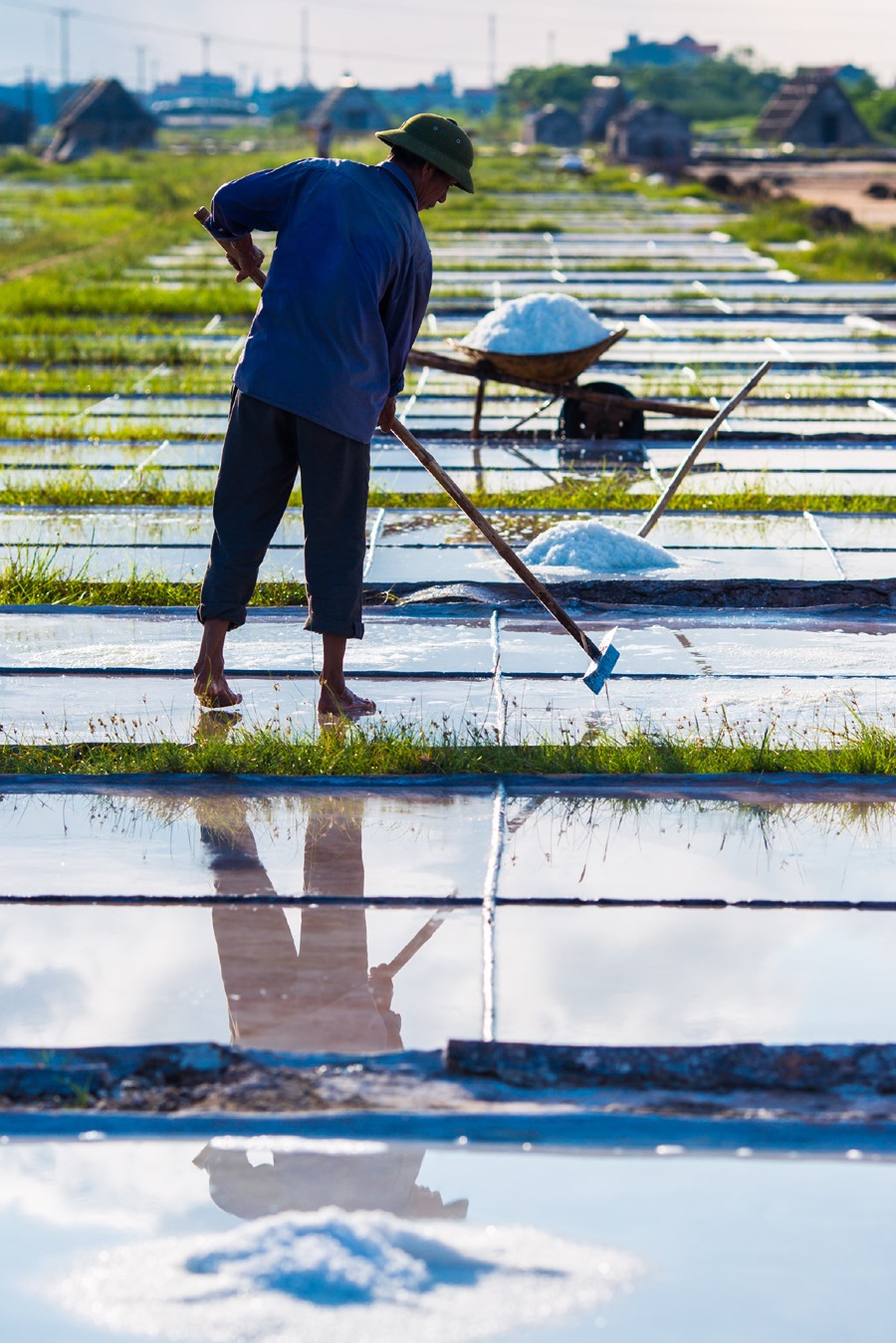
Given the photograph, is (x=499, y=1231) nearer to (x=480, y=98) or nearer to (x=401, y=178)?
(x=401, y=178)

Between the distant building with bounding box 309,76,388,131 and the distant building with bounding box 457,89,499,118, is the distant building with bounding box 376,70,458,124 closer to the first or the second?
the distant building with bounding box 457,89,499,118

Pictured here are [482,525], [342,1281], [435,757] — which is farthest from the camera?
[482,525]

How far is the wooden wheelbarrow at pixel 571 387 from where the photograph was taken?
821 cm

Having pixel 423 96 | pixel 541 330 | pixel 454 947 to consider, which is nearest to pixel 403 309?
pixel 454 947

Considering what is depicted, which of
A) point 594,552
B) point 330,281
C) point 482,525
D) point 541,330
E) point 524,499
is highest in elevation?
point 330,281

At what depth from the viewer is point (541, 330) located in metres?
8.19

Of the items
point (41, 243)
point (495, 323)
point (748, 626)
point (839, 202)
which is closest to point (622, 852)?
point (748, 626)

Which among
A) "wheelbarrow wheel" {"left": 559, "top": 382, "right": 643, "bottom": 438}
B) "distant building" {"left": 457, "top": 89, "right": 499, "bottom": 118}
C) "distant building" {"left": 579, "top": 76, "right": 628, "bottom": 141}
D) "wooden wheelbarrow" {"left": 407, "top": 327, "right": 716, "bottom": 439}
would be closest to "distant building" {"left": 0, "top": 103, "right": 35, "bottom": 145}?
"distant building" {"left": 579, "top": 76, "right": 628, "bottom": 141}

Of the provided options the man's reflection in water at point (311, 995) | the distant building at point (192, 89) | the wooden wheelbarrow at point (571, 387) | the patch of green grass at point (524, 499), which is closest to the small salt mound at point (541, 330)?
the wooden wheelbarrow at point (571, 387)

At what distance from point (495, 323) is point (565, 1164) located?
6.28m

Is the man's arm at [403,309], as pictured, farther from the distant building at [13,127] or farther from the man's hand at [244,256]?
the distant building at [13,127]

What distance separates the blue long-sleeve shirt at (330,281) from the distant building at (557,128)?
6573 cm

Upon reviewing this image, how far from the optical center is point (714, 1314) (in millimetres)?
2119

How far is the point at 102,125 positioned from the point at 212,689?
62040mm
